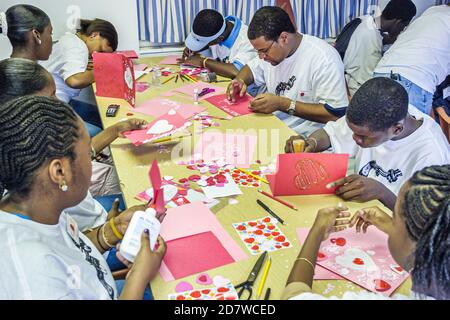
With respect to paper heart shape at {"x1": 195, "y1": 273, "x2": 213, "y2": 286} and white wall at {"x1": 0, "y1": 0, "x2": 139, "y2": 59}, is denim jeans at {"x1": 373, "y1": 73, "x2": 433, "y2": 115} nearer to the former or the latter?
white wall at {"x1": 0, "y1": 0, "x2": 139, "y2": 59}

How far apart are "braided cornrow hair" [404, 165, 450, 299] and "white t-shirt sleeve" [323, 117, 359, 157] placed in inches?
42.9

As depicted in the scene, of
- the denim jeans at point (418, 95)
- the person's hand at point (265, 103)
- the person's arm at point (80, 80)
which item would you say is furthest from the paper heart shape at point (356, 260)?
the person's arm at point (80, 80)

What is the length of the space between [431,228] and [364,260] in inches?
18.1

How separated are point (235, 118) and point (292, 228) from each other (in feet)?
3.36

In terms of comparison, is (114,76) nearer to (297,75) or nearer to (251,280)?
(297,75)

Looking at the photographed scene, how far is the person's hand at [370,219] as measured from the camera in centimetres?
138

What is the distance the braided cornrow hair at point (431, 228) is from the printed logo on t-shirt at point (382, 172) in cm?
86

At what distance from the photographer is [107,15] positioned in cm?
353

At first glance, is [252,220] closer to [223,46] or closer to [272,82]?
[272,82]

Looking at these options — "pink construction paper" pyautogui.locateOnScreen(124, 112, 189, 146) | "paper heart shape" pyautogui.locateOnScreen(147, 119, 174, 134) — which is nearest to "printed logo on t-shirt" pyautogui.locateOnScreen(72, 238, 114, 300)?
"pink construction paper" pyautogui.locateOnScreen(124, 112, 189, 146)

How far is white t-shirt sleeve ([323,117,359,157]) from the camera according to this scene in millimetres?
2080

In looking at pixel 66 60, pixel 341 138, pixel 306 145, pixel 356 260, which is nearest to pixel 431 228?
pixel 356 260

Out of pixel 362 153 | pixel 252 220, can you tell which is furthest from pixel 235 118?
pixel 252 220
